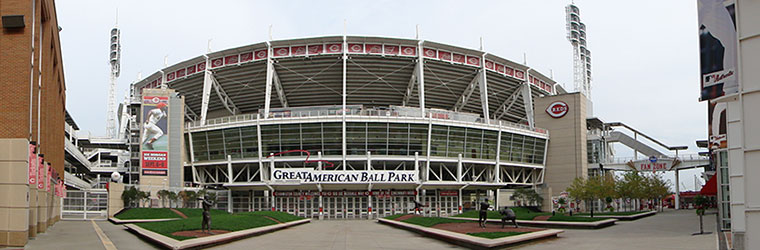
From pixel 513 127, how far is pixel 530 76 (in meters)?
9.88

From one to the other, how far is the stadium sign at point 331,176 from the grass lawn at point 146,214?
1069 cm

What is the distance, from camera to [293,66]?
233 feet

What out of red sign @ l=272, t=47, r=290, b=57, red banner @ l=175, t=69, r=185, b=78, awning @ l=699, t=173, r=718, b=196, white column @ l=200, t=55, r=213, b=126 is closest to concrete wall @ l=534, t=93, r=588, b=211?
red sign @ l=272, t=47, r=290, b=57

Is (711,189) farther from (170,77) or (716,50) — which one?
(170,77)

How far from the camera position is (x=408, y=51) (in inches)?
2692

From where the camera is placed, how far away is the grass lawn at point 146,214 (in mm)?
51794

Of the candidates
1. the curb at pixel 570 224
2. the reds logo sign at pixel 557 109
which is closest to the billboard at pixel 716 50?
the curb at pixel 570 224

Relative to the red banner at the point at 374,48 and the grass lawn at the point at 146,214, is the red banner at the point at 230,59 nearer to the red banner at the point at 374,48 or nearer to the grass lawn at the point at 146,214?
the red banner at the point at 374,48

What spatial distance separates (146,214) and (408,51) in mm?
31237

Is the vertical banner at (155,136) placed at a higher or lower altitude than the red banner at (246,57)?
lower

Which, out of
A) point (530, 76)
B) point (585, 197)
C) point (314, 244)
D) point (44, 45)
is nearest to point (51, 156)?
point (44, 45)

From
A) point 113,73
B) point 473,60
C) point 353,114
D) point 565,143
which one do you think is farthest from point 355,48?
point 113,73

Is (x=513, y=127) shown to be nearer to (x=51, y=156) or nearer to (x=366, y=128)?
(x=366, y=128)

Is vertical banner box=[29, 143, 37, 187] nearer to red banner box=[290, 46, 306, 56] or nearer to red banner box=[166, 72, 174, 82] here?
red banner box=[290, 46, 306, 56]
